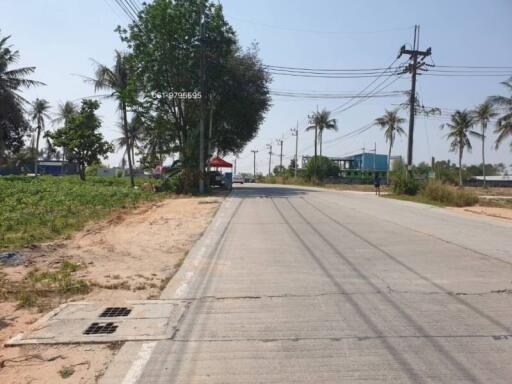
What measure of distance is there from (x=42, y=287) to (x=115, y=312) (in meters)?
1.88

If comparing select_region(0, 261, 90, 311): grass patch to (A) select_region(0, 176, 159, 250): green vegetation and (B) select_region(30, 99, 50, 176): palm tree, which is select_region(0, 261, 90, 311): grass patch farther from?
(B) select_region(30, 99, 50, 176): palm tree

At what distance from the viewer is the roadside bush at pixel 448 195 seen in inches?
1171

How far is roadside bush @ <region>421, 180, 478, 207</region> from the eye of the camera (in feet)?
97.6

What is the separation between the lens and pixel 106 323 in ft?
20.1

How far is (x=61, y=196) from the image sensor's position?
24484 millimetres

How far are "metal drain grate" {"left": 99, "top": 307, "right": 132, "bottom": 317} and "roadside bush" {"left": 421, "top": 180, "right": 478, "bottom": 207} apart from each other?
85.2 ft

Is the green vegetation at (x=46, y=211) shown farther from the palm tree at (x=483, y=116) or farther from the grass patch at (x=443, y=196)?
the palm tree at (x=483, y=116)

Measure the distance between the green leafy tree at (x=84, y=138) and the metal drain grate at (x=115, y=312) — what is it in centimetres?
4820

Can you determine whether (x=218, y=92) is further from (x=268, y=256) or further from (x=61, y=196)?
(x=268, y=256)

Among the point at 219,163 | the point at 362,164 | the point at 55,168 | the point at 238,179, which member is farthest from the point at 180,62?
the point at 362,164

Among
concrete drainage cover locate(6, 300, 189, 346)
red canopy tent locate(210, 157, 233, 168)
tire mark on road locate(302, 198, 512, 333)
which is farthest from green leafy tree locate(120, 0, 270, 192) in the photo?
concrete drainage cover locate(6, 300, 189, 346)

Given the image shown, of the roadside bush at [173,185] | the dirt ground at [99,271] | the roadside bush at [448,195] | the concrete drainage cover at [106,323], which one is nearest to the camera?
the dirt ground at [99,271]

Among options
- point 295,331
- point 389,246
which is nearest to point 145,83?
point 389,246

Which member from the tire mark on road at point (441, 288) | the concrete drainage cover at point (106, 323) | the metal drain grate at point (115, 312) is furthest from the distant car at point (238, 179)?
the metal drain grate at point (115, 312)
